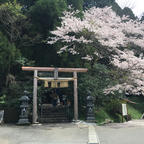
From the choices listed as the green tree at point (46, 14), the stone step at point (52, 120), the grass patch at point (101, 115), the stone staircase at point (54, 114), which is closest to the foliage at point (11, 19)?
the green tree at point (46, 14)

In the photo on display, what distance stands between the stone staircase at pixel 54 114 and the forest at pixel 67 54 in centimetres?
93

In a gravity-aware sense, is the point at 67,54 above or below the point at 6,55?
above

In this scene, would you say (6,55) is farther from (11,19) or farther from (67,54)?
(67,54)

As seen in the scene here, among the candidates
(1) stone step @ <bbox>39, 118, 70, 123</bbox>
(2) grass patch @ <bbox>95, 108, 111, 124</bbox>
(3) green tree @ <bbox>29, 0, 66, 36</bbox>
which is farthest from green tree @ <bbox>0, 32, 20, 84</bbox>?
(2) grass patch @ <bbox>95, 108, 111, 124</bbox>

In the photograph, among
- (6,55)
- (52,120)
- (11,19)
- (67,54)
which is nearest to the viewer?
(52,120)

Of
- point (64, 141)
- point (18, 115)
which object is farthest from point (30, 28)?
point (64, 141)

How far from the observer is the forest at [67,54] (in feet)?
34.4

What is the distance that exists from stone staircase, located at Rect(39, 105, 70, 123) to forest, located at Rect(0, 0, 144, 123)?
930 millimetres

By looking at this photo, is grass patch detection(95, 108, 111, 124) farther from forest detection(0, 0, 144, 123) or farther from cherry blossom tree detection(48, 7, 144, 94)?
cherry blossom tree detection(48, 7, 144, 94)

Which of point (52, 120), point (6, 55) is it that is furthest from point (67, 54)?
point (52, 120)

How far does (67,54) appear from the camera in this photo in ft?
39.7

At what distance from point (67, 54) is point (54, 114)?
13.2 ft

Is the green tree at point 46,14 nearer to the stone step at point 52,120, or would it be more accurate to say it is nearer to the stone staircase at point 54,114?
the stone staircase at point 54,114

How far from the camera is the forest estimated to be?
34.4ft
